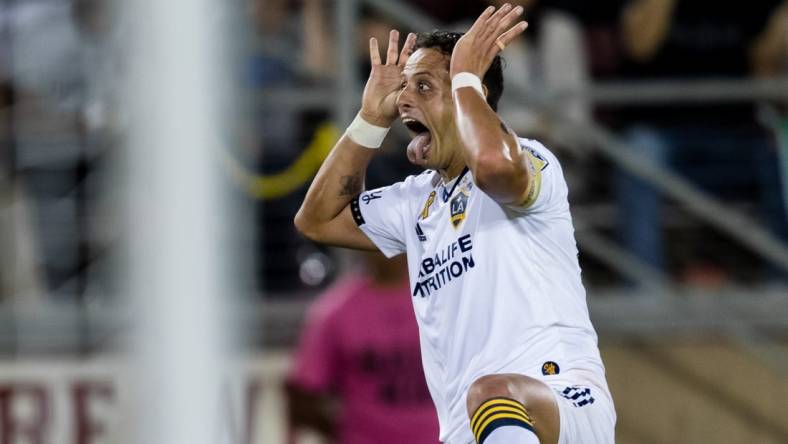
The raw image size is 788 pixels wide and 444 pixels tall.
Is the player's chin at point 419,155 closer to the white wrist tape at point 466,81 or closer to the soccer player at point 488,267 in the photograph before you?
the soccer player at point 488,267

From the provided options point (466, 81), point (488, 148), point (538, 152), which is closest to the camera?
point (488, 148)

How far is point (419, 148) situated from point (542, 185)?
1.08 feet

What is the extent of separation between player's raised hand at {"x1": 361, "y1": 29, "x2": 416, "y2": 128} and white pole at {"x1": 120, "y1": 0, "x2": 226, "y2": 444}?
3.18ft

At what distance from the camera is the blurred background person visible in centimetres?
636

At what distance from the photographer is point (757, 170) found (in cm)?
757

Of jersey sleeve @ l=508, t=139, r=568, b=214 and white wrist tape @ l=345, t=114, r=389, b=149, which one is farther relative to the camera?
white wrist tape @ l=345, t=114, r=389, b=149

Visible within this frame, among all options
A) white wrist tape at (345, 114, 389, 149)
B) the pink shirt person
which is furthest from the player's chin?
the pink shirt person

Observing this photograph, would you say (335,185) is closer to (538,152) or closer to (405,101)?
(405,101)

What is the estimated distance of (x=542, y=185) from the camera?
12.0 ft

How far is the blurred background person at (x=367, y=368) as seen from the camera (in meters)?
6.36

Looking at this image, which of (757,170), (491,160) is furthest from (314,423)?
(491,160)

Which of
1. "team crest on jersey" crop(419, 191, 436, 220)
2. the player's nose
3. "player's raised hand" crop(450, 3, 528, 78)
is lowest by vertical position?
"team crest on jersey" crop(419, 191, 436, 220)

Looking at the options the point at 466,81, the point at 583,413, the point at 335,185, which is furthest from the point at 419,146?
the point at 583,413

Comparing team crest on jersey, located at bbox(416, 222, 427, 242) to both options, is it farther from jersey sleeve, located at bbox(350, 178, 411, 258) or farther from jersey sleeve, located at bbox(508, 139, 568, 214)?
jersey sleeve, located at bbox(508, 139, 568, 214)
